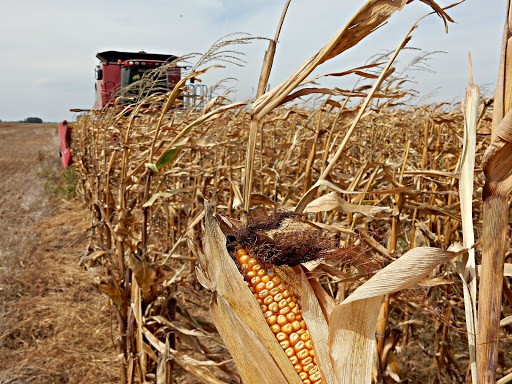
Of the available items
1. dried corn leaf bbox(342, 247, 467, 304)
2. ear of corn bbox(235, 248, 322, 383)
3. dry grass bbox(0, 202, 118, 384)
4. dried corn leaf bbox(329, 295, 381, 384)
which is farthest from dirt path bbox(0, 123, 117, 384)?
dried corn leaf bbox(342, 247, 467, 304)

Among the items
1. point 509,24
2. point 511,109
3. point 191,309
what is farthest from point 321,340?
point 191,309

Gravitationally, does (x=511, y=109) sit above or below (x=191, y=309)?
above

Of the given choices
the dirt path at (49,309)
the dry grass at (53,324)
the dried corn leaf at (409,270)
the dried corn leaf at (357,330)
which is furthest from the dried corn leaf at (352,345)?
the dirt path at (49,309)

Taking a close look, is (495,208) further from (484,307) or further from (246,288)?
(246,288)

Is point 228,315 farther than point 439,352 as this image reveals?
No

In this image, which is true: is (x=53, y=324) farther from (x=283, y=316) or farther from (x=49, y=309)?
(x=283, y=316)

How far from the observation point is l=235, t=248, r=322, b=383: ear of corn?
3.89 ft

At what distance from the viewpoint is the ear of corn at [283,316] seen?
1187 mm

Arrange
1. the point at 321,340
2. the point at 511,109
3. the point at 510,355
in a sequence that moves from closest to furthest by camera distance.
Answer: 1. the point at 511,109
2. the point at 321,340
3. the point at 510,355

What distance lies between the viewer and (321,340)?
1171mm

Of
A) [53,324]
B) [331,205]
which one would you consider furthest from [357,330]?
[53,324]

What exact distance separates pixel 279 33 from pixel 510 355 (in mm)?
3658

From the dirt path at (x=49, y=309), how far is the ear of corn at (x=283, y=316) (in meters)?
2.53

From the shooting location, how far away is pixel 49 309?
4.89 m
